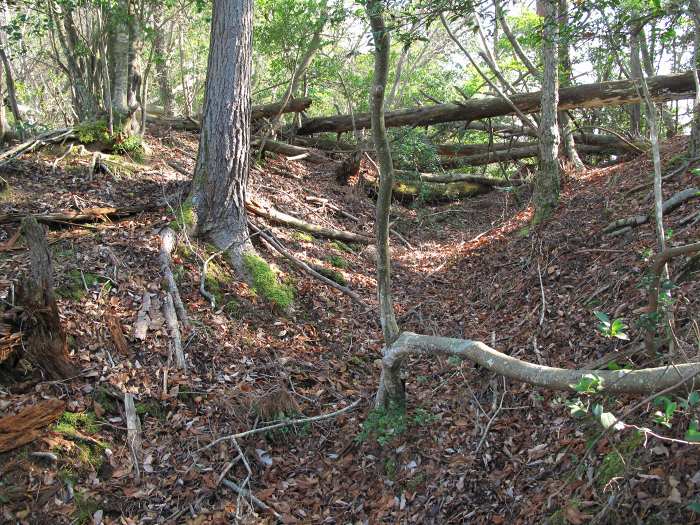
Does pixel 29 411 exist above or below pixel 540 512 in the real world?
above

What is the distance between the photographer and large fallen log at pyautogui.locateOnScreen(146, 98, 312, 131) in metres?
12.3

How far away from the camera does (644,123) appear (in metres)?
12.1

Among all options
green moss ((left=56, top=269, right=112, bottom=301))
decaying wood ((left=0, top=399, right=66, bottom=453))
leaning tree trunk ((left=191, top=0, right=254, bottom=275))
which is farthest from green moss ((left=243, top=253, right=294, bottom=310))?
decaying wood ((left=0, top=399, right=66, bottom=453))

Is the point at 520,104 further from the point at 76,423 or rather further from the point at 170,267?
the point at 76,423

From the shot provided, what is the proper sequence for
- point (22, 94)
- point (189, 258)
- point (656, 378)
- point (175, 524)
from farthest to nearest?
point (22, 94) → point (189, 258) → point (175, 524) → point (656, 378)

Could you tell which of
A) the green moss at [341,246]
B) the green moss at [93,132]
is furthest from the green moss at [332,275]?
the green moss at [93,132]

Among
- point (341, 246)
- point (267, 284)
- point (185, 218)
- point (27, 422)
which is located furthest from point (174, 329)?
point (341, 246)

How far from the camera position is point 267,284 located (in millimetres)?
7258

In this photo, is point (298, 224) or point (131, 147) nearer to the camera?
point (298, 224)

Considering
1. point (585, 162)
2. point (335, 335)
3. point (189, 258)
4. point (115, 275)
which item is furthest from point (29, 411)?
point (585, 162)

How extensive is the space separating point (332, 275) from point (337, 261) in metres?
0.66

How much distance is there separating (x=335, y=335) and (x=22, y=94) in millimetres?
21301

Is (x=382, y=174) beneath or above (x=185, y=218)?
above

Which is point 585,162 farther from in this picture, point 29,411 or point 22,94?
point 22,94
